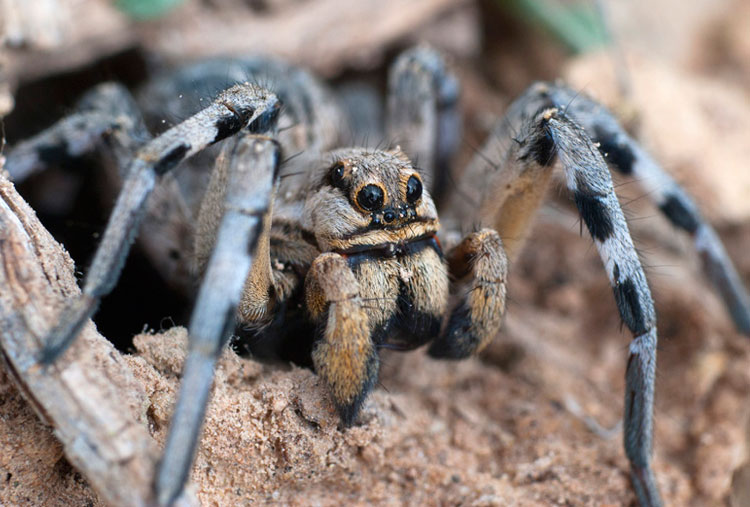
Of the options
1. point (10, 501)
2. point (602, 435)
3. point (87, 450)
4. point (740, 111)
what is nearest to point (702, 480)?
point (602, 435)

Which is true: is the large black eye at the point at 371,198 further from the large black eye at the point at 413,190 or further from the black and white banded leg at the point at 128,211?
the black and white banded leg at the point at 128,211

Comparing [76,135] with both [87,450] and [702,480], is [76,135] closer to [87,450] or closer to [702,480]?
[87,450]

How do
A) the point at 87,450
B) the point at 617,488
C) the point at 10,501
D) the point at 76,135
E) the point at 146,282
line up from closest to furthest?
the point at 87,450, the point at 10,501, the point at 617,488, the point at 76,135, the point at 146,282

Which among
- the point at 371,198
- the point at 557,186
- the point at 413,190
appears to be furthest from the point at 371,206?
the point at 557,186

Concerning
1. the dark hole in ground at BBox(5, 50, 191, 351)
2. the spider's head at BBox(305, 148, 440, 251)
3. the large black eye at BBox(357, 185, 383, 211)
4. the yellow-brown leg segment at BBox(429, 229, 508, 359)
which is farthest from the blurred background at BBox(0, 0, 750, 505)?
the large black eye at BBox(357, 185, 383, 211)

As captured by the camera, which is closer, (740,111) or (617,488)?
(617,488)

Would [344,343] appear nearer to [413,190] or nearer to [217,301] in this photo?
[217,301]
